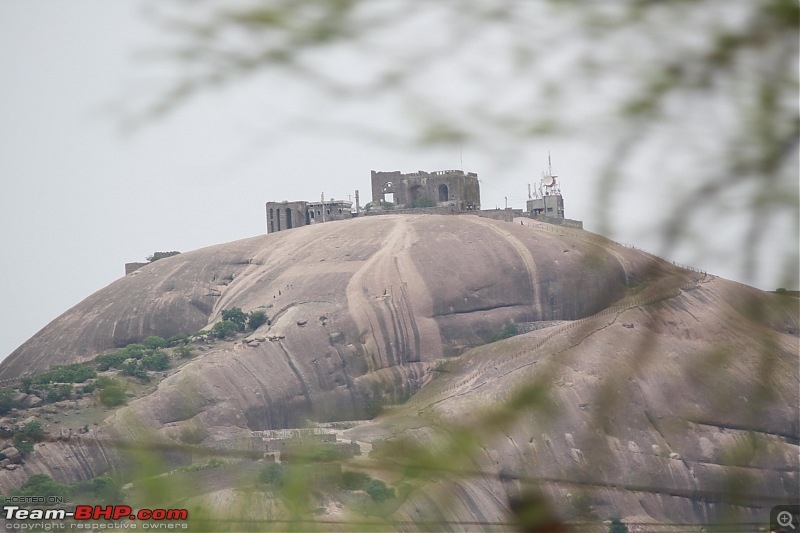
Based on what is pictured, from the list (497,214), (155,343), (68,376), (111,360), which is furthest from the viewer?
(497,214)

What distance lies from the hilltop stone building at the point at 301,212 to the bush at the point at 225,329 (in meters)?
13.0

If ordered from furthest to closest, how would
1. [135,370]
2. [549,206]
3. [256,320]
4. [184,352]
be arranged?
[549,206]
[256,320]
[184,352]
[135,370]

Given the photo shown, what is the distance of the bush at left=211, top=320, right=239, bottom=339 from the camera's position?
4572cm

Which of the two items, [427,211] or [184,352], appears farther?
[427,211]

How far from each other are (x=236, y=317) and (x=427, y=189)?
14.3 meters

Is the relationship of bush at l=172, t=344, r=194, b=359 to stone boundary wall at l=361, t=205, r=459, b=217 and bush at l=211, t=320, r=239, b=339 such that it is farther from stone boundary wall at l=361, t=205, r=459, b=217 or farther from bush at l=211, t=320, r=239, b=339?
stone boundary wall at l=361, t=205, r=459, b=217

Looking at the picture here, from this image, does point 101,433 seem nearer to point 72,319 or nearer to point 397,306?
point 397,306

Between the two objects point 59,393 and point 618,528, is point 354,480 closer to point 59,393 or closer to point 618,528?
point 618,528

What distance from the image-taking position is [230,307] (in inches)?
1921

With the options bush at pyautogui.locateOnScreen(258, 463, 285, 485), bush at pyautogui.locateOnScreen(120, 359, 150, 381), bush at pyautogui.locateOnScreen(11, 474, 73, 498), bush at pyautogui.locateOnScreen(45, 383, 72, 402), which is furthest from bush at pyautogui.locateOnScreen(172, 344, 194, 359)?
bush at pyautogui.locateOnScreen(258, 463, 285, 485)

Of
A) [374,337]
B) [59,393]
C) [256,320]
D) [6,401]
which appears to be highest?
[256,320]

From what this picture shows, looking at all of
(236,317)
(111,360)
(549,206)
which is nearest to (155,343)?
(111,360)

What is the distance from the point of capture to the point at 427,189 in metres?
→ 56.3

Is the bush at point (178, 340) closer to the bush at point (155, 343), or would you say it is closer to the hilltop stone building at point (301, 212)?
the bush at point (155, 343)
